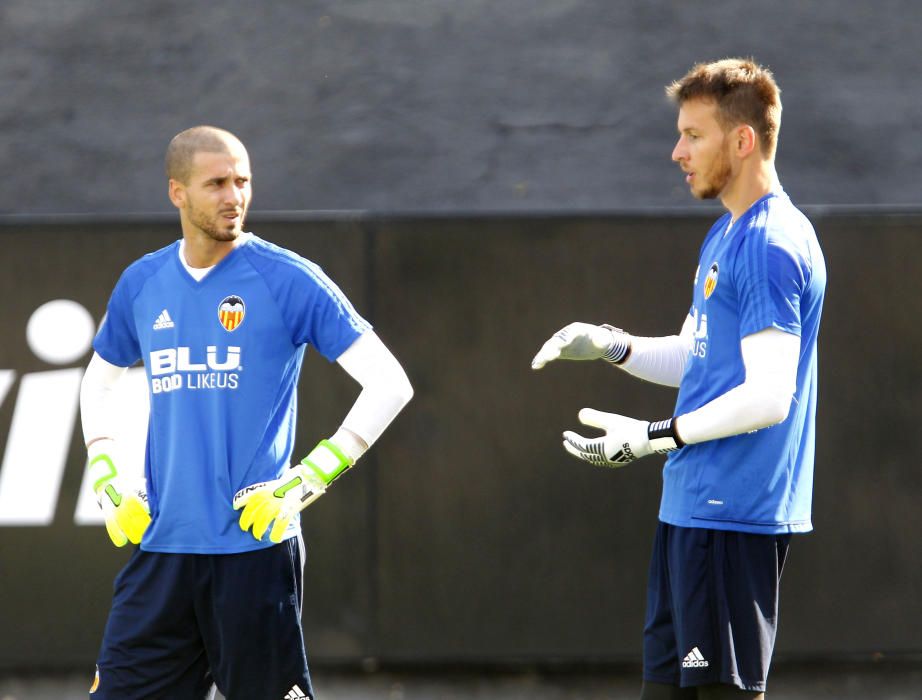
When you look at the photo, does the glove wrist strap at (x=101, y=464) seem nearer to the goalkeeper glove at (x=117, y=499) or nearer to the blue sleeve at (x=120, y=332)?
the goalkeeper glove at (x=117, y=499)

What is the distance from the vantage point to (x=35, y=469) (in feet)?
17.0

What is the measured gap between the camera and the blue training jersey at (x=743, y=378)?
3.14 metres

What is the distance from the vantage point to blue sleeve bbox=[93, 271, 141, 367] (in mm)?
3572

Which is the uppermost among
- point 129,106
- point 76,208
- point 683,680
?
point 129,106

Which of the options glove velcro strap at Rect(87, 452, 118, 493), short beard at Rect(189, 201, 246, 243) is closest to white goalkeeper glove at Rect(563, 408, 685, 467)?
short beard at Rect(189, 201, 246, 243)

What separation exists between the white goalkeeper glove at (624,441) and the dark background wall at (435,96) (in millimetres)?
3004

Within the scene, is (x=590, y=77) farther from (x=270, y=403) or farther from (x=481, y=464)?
(x=270, y=403)

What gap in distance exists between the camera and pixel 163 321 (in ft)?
11.3

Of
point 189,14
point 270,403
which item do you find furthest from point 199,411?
point 189,14

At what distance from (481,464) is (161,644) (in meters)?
2.09

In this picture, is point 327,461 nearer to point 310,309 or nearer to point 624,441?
point 310,309

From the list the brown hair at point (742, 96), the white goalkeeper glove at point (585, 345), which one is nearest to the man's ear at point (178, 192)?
the white goalkeeper glove at point (585, 345)

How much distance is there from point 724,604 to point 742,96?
1336 mm

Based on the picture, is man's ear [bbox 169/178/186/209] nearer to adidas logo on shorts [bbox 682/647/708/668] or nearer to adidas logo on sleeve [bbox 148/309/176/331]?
adidas logo on sleeve [bbox 148/309/176/331]
